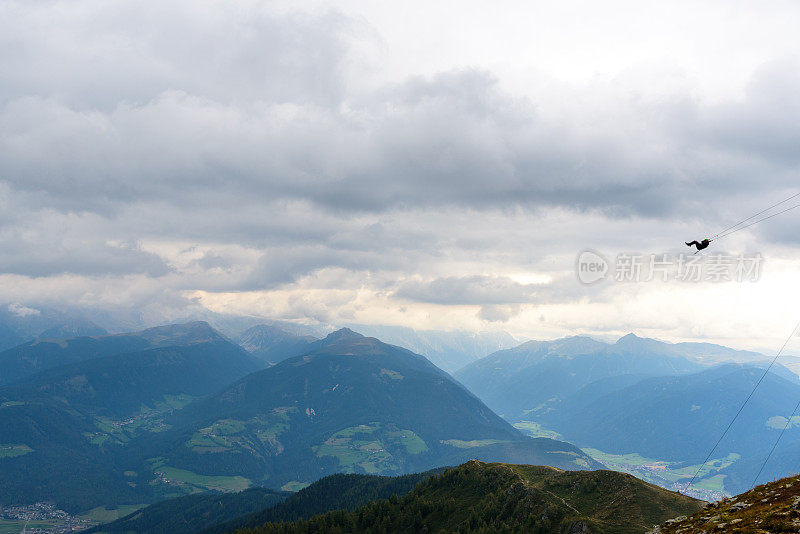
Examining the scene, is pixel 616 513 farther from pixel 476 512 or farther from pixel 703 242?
pixel 703 242

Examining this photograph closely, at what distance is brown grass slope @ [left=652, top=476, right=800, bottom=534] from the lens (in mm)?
47100

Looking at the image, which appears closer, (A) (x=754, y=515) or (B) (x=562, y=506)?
(A) (x=754, y=515)

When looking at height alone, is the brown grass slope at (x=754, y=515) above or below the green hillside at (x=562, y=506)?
above

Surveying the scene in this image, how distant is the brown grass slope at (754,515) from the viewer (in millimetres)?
47100

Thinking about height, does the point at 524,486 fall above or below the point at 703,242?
below

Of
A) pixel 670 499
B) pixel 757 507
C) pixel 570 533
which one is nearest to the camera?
pixel 757 507

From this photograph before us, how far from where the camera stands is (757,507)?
181ft

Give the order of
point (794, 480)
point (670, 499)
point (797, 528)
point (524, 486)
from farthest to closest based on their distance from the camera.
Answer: point (524, 486), point (670, 499), point (794, 480), point (797, 528)

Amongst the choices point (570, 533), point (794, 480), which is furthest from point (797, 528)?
point (570, 533)

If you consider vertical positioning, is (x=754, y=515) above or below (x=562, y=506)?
above

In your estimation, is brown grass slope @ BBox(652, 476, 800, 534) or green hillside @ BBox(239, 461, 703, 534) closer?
brown grass slope @ BBox(652, 476, 800, 534)

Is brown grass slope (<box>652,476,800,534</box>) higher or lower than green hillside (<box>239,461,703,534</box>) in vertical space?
higher

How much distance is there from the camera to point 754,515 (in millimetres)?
51656

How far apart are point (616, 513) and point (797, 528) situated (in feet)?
361
